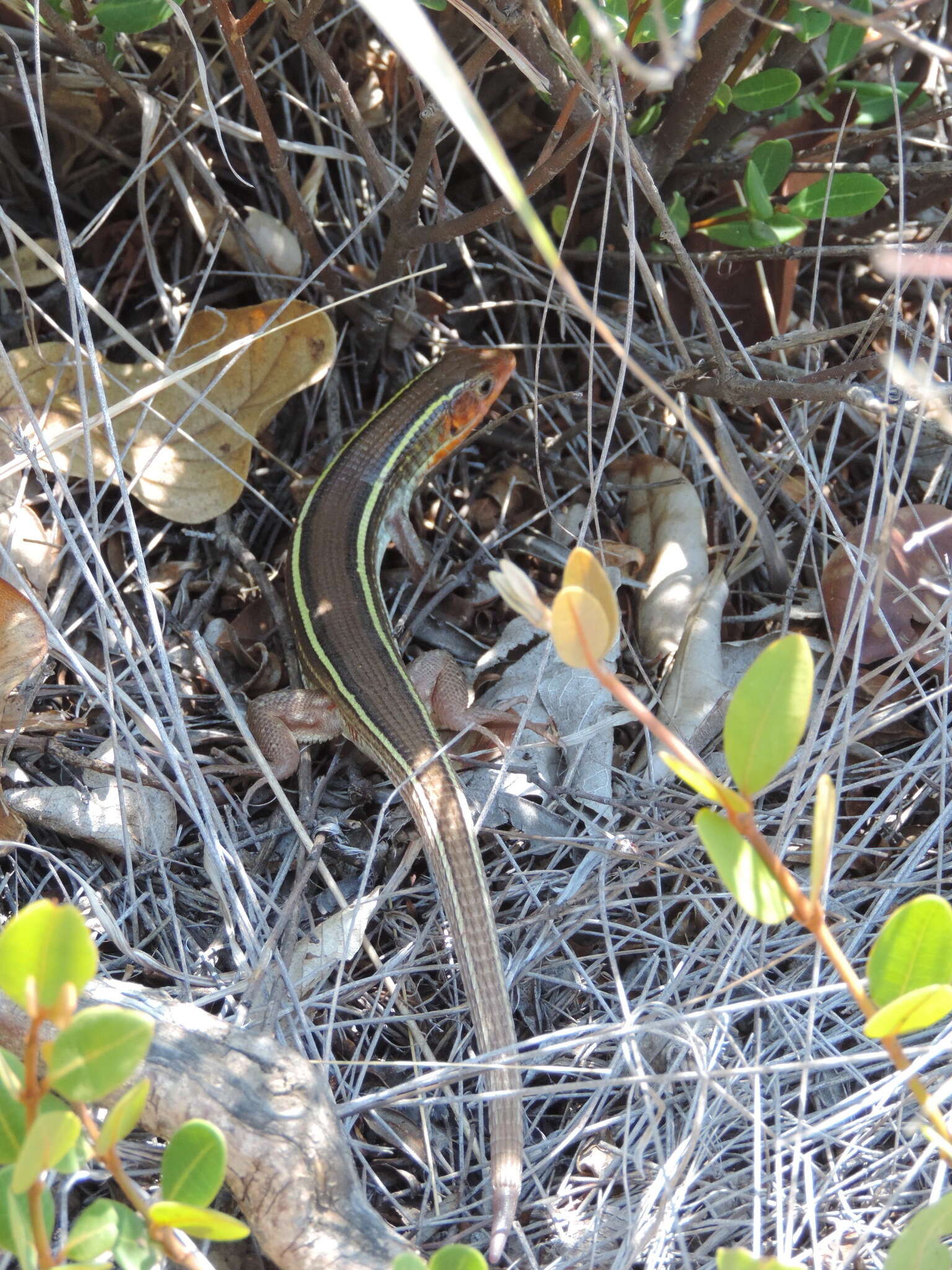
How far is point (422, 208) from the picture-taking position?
9.78 ft

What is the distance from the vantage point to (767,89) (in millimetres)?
2395

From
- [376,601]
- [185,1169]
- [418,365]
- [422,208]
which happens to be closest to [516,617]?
[376,601]

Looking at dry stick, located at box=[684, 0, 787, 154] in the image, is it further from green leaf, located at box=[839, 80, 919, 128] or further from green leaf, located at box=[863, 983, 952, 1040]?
green leaf, located at box=[863, 983, 952, 1040]

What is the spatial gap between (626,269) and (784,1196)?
87.7 inches

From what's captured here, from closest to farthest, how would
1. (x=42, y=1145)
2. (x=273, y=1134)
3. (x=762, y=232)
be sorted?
1. (x=42, y=1145)
2. (x=273, y=1134)
3. (x=762, y=232)

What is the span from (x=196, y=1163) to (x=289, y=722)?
1.57 metres

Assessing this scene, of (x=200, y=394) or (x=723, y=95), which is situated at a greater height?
(x=200, y=394)

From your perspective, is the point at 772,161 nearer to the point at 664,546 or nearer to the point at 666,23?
the point at 666,23

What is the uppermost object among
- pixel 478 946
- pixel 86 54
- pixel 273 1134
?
pixel 86 54

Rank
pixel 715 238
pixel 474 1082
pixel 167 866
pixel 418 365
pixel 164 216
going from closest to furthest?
1. pixel 474 1082
2. pixel 167 866
3. pixel 715 238
4. pixel 164 216
5. pixel 418 365

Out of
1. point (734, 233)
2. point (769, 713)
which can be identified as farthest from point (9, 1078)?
point (734, 233)

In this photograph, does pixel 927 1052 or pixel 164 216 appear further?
pixel 164 216

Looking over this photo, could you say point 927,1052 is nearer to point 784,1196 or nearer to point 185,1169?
point 784,1196

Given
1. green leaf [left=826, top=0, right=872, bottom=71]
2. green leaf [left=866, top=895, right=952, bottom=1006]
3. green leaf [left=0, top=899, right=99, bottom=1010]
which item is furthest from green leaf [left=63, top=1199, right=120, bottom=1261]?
green leaf [left=826, top=0, right=872, bottom=71]
